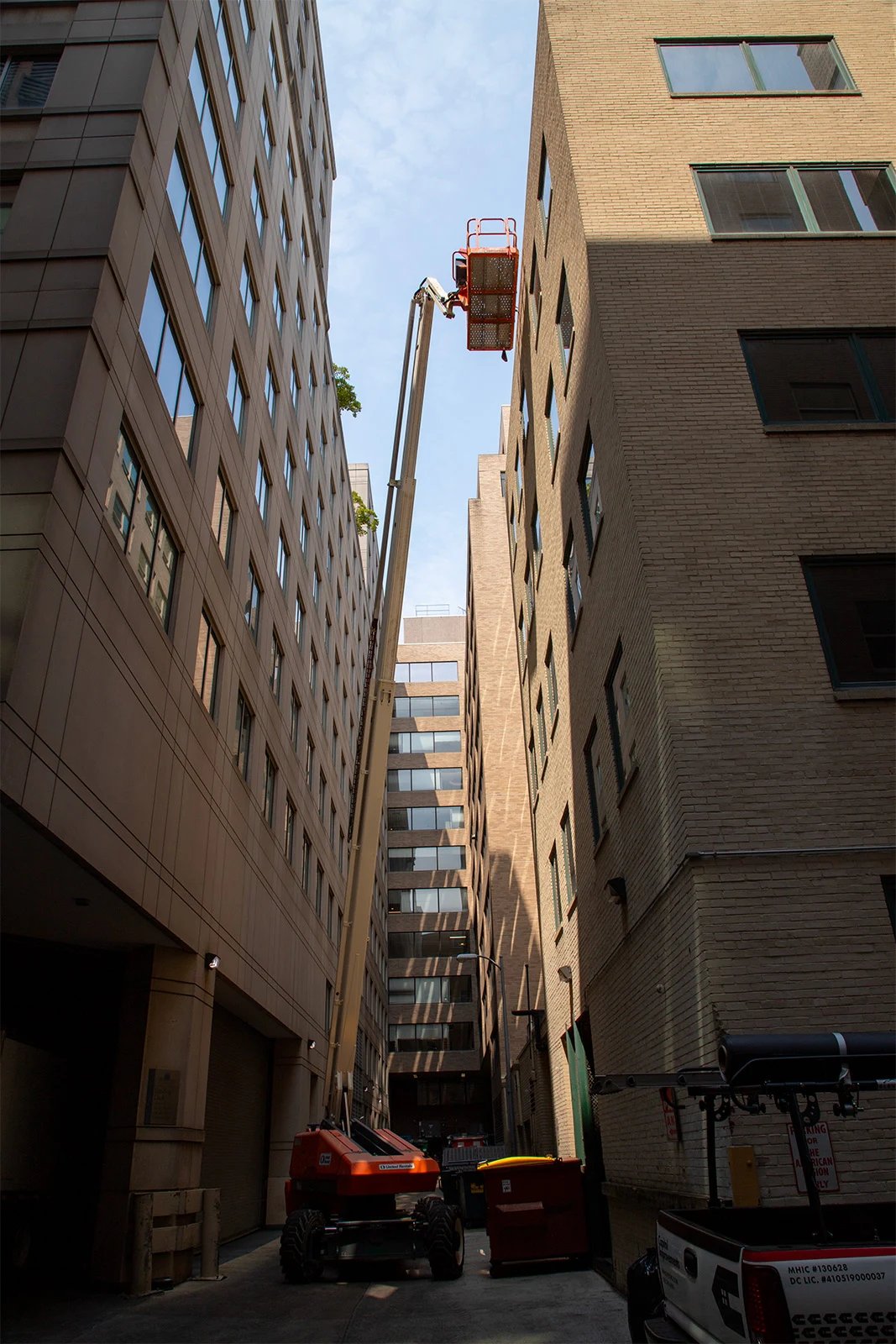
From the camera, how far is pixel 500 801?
44.2m

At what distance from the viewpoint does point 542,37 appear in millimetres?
17828

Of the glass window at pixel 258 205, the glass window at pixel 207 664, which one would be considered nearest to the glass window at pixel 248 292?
the glass window at pixel 258 205

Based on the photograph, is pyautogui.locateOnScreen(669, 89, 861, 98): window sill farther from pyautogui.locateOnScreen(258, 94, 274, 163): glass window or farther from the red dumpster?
the red dumpster

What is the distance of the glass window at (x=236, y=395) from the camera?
1981 centimetres

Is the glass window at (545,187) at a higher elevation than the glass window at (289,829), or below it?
higher

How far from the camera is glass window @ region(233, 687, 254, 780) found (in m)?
19.7

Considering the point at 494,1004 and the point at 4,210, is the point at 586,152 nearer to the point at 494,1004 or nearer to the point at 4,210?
the point at 4,210

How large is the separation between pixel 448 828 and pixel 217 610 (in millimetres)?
53679

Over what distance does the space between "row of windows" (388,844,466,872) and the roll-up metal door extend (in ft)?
145

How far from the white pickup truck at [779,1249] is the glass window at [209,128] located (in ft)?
59.2

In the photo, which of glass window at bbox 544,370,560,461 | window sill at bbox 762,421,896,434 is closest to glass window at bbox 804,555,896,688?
window sill at bbox 762,421,896,434

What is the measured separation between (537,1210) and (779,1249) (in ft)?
30.8

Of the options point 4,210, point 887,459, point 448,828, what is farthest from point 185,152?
point 448,828

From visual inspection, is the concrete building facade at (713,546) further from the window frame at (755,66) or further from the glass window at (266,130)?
the glass window at (266,130)
